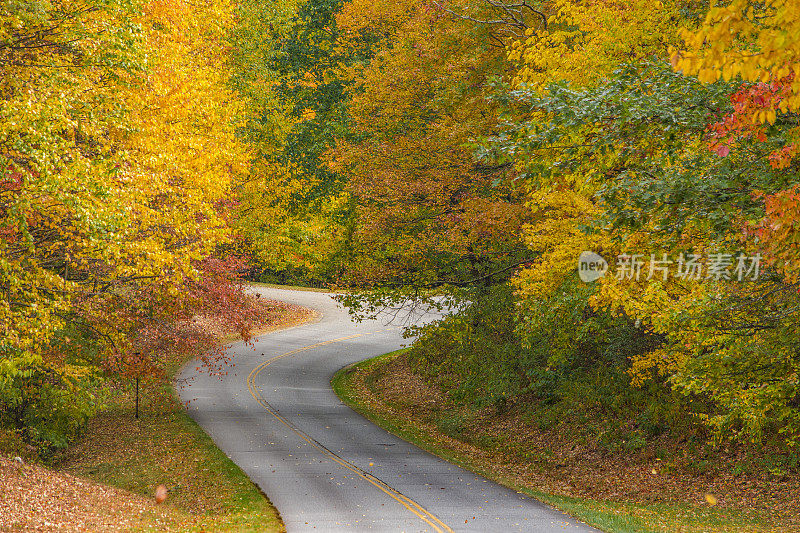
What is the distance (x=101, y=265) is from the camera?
1510cm

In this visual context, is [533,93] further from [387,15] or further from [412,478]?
[387,15]

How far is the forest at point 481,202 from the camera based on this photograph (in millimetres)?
9070

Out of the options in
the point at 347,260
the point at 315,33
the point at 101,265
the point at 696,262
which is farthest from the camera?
the point at 315,33

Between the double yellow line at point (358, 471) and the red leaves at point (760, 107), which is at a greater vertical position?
the red leaves at point (760, 107)

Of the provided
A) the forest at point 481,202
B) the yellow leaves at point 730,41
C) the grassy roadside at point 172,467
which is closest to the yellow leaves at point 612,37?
the forest at point 481,202

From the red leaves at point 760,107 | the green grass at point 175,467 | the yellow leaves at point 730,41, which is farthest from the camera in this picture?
the green grass at point 175,467

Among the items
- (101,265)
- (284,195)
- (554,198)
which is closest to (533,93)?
(554,198)

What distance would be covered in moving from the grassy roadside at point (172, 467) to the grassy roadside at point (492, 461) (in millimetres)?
5914

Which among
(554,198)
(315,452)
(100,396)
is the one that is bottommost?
(315,452)

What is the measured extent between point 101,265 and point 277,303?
1185 inches

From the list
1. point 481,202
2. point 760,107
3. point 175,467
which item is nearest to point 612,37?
point 481,202

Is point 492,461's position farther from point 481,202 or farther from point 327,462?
point 481,202

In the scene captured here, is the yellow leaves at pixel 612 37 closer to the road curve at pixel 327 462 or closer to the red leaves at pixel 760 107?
the red leaves at pixel 760 107

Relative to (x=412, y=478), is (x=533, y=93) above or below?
above
